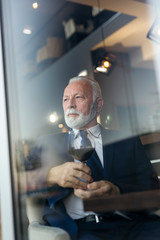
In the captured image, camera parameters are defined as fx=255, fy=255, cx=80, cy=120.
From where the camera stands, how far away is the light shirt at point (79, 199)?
799 mm

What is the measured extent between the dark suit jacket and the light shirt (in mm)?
16

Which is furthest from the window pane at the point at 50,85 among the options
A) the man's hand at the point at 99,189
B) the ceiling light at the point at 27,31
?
the man's hand at the point at 99,189

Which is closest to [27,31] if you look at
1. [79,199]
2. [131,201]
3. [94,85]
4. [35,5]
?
[35,5]

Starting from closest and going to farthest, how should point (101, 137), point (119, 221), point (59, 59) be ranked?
point (119, 221)
point (101, 137)
point (59, 59)

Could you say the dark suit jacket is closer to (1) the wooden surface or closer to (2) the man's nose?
(2) the man's nose

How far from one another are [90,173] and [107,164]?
77 mm

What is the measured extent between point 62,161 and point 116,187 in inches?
7.9

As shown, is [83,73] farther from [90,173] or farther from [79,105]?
[90,173]

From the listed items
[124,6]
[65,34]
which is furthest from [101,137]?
[124,6]

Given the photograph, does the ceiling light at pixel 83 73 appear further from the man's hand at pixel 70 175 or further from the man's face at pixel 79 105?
the man's hand at pixel 70 175

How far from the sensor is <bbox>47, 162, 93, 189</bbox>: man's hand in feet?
2.60

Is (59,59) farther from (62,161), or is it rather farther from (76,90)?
(62,161)

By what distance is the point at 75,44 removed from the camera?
4.47 feet

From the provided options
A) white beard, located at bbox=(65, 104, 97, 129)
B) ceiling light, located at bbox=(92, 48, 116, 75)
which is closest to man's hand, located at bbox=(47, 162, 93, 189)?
white beard, located at bbox=(65, 104, 97, 129)
